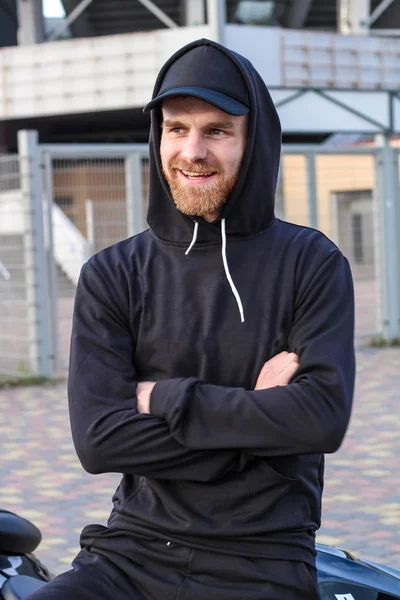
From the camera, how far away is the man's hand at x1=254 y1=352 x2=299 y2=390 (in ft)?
6.92

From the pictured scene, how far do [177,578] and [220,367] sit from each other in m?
0.46

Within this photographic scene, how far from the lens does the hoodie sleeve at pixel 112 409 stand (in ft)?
6.81

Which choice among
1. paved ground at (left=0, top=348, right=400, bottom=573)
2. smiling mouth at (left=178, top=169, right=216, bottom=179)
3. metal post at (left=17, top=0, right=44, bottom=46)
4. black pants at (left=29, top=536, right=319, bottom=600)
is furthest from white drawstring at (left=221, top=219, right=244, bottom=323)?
metal post at (left=17, top=0, right=44, bottom=46)

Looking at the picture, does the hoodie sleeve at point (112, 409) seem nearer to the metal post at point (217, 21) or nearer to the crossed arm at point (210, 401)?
the crossed arm at point (210, 401)

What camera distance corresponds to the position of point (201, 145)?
7.06 feet

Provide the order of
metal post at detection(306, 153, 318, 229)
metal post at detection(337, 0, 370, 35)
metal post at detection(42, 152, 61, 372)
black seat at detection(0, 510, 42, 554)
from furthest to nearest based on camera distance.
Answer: metal post at detection(337, 0, 370, 35) → metal post at detection(306, 153, 318, 229) → metal post at detection(42, 152, 61, 372) → black seat at detection(0, 510, 42, 554)

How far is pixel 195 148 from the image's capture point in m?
2.15

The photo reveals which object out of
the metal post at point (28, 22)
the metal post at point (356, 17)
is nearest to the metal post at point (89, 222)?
the metal post at point (356, 17)

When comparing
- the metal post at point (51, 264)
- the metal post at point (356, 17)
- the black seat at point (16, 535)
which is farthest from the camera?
the metal post at point (356, 17)

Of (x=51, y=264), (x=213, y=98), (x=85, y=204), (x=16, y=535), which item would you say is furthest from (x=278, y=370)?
(x=85, y=204)

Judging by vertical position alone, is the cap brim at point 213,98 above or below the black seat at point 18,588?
above

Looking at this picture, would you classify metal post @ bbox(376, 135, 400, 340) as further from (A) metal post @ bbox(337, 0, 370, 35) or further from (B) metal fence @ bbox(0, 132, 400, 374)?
(A) metal post @ bbox(337, 0, 370, 35)

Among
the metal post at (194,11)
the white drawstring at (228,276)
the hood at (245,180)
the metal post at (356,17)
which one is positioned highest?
the metal post at (194,11)

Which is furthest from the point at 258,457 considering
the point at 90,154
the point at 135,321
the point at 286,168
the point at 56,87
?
the point at 56,87
